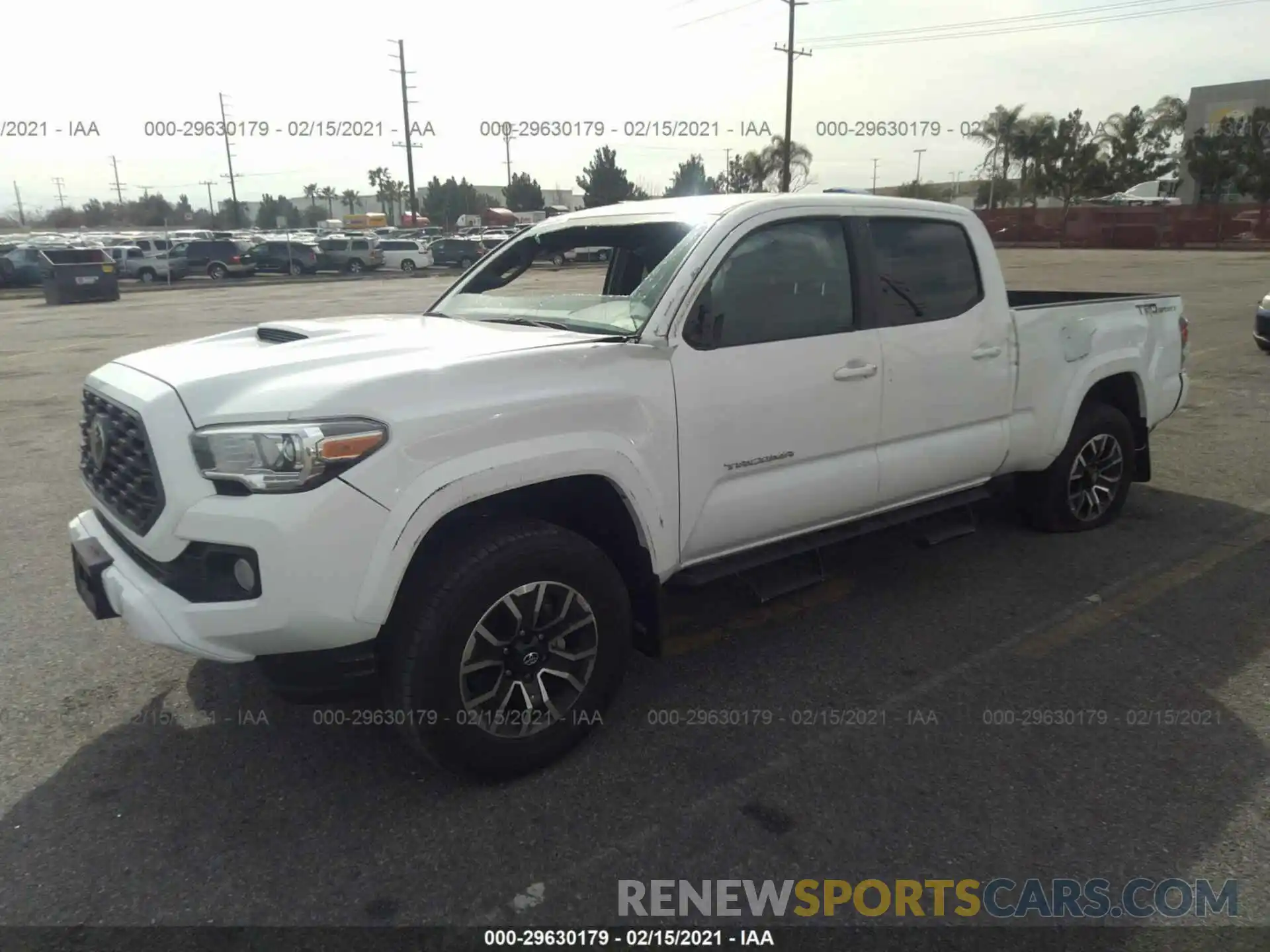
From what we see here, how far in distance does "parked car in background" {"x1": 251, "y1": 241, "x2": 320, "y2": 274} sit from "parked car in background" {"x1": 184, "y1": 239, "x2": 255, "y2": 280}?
141 centimetres

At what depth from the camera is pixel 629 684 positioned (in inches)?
146

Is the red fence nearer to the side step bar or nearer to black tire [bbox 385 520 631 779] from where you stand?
the side step bar

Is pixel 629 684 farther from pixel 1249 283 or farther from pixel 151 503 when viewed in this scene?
pixel 1249 283

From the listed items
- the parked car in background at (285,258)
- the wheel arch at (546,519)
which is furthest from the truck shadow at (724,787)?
the parked car in background at (285,258)

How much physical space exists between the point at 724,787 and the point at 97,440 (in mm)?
2420

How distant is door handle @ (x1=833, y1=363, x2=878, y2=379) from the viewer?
146 inches

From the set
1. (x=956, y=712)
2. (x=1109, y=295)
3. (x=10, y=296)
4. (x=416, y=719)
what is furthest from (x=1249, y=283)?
(x=10, y=296)

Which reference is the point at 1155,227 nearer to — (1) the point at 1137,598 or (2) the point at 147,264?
(2) the point at 147,264

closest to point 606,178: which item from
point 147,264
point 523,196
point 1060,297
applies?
point 523,196

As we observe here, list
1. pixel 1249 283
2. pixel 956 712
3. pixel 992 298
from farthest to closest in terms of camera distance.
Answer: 1. pixel 1249 283
2. pixel 992 298
3. pixel 956 712

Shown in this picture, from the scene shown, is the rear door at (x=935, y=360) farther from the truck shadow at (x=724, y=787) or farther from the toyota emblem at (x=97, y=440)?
the toyota emblem at (x=97, y=440)

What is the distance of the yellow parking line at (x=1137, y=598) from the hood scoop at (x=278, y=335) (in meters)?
3.17

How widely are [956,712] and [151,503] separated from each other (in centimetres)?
286

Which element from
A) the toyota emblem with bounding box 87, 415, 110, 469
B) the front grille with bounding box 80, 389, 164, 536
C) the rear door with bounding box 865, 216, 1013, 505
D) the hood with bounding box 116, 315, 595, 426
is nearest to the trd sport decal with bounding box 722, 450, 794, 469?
the rear door with bounding box 865, 216, 1013, 505
